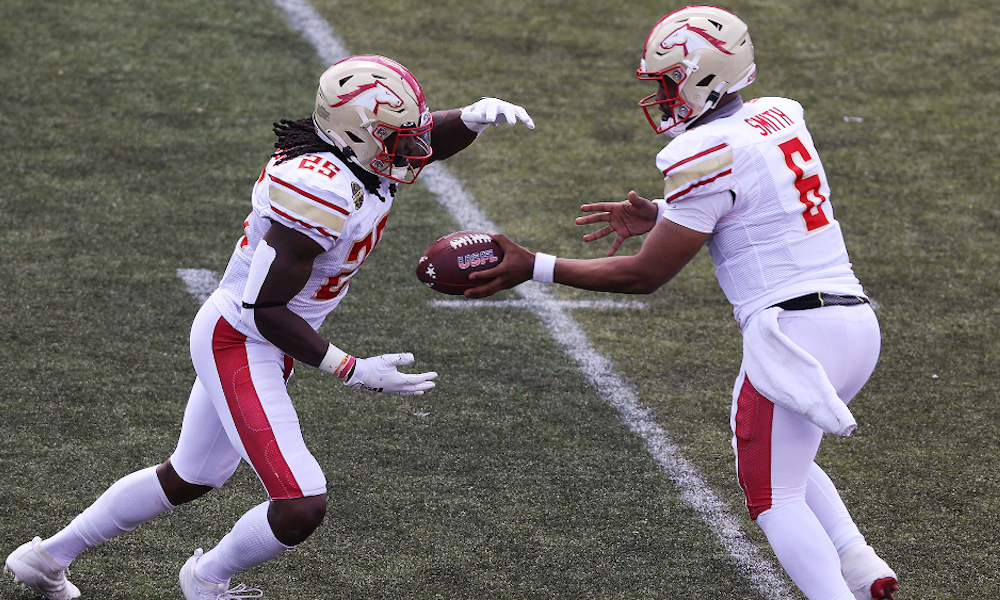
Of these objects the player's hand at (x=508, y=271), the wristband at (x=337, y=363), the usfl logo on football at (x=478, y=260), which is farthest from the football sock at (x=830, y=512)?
the wristband at (x=337, y=363)

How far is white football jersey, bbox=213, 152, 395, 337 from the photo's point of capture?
124 inches

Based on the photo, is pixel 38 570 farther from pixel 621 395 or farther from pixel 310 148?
pixel 621 395

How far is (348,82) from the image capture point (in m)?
3.31

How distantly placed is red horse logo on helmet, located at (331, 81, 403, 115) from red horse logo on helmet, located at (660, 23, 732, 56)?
82 centimetres

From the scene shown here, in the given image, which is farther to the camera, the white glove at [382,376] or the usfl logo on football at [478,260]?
the usfl logo on football at [478,260]

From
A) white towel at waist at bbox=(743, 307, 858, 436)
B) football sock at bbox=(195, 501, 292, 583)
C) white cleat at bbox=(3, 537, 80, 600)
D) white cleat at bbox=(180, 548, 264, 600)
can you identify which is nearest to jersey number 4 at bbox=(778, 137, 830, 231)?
white towel at waist at bbox=(743, 307, 858, 436)

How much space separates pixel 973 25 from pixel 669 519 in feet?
20.6

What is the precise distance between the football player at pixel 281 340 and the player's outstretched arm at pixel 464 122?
0.30 m

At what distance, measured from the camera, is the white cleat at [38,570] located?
3480mm

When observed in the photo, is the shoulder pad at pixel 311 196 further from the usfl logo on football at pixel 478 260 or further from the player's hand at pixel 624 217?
the player's hand at pixel 624 217

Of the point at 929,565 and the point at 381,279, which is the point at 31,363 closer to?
the point at 381,279

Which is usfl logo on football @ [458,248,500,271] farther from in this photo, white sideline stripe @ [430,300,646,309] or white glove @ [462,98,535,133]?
white sideline stripe @ [430,300,646,309]

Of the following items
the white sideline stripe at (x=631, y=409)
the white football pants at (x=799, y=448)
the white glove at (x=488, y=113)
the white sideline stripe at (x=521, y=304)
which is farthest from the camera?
the white sideline stripe at (x=521, y=304)

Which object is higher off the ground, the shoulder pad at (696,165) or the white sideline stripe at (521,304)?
the shoulder pad at (696,165)
